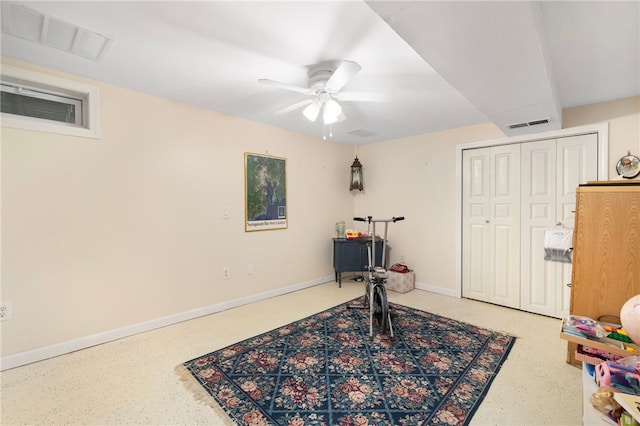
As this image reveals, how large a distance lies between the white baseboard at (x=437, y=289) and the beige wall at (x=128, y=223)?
81.1 inches

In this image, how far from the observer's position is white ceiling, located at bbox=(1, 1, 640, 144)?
1.30 meters

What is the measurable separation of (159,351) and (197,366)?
50 centimetres

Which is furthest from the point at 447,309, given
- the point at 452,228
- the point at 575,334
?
the point at 575,334

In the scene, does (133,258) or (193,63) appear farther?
(133,258)

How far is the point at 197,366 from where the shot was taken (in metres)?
2.13

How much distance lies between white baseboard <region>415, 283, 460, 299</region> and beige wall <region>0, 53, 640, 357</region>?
2cm

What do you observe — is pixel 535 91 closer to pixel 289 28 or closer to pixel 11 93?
pixel 289 28

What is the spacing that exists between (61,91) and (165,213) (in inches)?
51.5

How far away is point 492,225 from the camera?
141 inches

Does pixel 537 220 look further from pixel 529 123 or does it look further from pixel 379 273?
pixel 379 273

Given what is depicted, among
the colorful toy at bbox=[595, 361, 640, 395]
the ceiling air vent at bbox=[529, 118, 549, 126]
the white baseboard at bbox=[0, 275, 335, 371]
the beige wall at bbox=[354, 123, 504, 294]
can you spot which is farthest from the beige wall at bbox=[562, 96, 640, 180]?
the white baseboard at bbox=[0, 275, 335, 371]

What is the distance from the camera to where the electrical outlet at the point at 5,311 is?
2082 millimetres

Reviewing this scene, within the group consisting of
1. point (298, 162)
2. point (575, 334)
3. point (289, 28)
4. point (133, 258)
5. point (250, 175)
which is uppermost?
point (289, 28)

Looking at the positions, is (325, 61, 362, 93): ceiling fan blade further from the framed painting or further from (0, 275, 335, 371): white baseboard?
(0, 275, 335, 371): white baseboard
